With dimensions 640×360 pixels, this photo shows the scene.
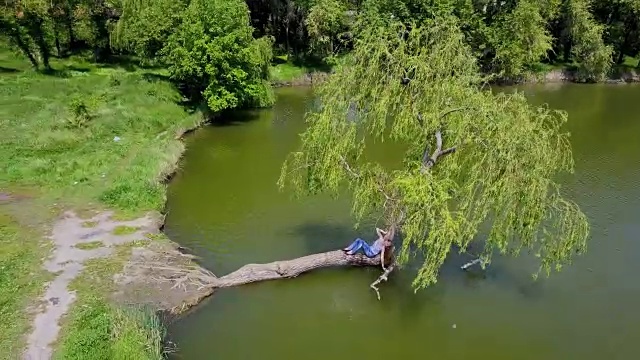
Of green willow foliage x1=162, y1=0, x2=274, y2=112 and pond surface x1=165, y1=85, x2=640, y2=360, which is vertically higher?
green willow foliage x1=162, y1=0, x2=274, y2=112

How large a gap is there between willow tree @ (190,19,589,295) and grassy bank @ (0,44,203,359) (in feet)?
13.5

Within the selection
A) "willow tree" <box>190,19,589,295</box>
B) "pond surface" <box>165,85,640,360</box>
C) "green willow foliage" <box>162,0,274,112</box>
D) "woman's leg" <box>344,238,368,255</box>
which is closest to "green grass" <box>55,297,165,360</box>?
"pond surface" <box>165,85,640,360</box>

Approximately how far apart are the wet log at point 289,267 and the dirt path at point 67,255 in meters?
4.25

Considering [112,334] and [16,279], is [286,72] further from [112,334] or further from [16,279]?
[112,334]

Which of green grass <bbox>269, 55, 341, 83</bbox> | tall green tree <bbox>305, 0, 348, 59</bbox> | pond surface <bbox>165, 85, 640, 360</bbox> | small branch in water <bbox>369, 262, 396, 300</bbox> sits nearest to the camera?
pond surface <bbox>165, 85, 640, 360</bbox>

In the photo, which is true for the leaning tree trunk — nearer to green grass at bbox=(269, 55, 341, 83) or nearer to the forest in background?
the forest in background

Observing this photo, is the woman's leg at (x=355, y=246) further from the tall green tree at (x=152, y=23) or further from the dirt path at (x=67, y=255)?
the tall green tree at (x=152, y=23)

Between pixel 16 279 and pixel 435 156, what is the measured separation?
13345 millimetres

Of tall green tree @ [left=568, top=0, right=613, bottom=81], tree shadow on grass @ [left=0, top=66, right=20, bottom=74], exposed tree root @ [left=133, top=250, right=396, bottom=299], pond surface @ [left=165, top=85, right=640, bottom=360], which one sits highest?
tall green tree @ [left=568, top=0, right=613, bottom=81]

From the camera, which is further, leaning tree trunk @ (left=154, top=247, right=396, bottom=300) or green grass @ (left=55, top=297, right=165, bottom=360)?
leaning tree trunk @ (left=154, top=247, right=396, bottom=300)

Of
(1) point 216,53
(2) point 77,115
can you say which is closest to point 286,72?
(1) point 216,53

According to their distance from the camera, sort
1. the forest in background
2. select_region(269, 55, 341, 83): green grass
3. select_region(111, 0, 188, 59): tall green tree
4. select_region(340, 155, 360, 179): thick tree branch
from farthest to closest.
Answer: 1. select_region(269, 55, 341, 83): green grass
2. select_region(111, 0, 188, 59): tall green tree
3. the forest in background
4. select_region(340, 155, 360, 179): thick tree branch

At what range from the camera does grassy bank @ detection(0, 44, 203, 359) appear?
51.1 feet

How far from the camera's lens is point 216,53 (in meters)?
34.7
